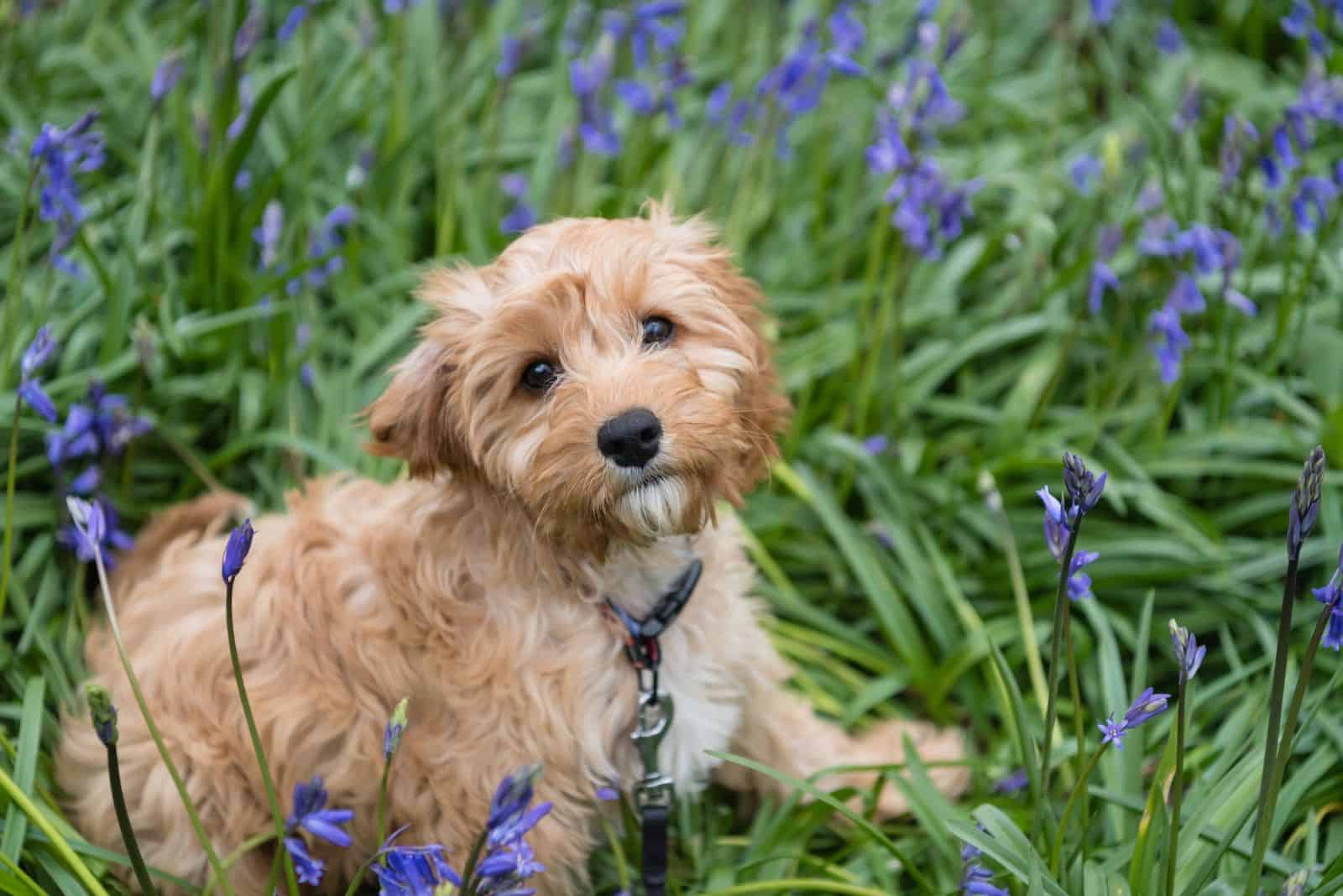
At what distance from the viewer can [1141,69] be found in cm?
600

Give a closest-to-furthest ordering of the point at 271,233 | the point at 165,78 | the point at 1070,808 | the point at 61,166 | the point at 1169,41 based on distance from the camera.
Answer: the point at 1070,808 → the point at 61,166 → the point at 165,78 → the point at 271,233 → the point at 1169,41

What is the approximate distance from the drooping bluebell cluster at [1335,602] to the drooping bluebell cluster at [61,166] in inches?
114

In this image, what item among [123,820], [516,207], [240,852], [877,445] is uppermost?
[123,820]

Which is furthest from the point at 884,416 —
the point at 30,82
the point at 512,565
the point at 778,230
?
the point at 30,82

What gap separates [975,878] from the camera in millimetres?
2555

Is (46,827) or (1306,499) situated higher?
(1306,499)

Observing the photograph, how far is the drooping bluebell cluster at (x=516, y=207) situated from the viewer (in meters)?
4.71

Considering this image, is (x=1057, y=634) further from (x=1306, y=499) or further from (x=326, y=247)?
(x=326, y=247)

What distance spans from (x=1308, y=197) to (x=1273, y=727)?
8.44 ft

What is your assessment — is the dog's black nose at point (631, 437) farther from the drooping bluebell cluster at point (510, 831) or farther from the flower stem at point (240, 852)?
the flower stem at point (240, 852)

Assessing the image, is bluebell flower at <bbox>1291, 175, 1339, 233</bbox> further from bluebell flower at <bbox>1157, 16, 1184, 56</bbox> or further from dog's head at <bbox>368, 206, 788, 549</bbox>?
dog's head at <bbox>368, 206, 788, 549</bbox>

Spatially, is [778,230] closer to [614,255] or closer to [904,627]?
[904,627]

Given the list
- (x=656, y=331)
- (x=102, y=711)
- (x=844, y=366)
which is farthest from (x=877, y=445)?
(x=102, y=711)

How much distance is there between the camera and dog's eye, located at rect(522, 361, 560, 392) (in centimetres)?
274
